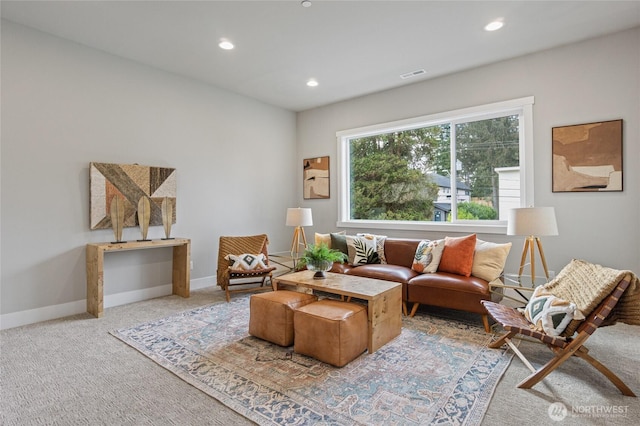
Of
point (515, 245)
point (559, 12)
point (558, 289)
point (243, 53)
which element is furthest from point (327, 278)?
point (559, 12)

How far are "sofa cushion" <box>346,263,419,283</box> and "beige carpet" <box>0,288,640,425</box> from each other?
125cm

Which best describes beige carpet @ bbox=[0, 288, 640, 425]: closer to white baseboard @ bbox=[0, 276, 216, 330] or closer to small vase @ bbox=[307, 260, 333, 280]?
white baseboard @ bbox=[0, 276, 216, 330]

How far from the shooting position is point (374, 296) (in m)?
2.63

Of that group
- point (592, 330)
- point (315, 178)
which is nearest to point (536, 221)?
point (592, 330)

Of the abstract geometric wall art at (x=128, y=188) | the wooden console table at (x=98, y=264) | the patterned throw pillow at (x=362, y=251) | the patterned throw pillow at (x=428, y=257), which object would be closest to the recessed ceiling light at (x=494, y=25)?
the patterned throw pillow at (x=428, y=257)

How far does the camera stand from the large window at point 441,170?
4102 mm

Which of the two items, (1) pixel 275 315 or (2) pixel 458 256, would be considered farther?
(2) pixel 458 256

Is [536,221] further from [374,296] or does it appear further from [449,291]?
[374,296]

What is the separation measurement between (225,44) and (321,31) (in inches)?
43.0

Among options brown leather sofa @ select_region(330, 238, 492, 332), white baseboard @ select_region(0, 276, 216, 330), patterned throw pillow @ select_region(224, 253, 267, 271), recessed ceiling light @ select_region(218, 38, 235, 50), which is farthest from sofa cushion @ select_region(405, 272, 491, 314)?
recessed ceiling light @ select_region(218, 38, 235, 50)

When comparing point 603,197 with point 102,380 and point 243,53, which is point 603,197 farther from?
point 102,380

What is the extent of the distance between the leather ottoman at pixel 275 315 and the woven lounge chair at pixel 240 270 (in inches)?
52.4

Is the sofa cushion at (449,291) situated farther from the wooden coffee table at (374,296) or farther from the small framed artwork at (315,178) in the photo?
the small framed artwork at (315,178)

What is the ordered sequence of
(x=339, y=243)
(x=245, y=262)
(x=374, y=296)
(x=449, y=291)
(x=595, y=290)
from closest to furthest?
(x=595, y=290) < (x=374, y=296) < (x=449, y=291) < (x=245, y=262) < (x=339, y=243)
